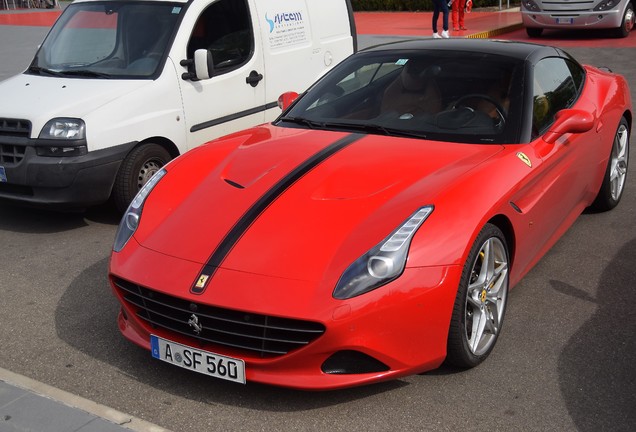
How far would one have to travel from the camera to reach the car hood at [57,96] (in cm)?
630

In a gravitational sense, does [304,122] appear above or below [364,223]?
above

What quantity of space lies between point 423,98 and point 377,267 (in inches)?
68.6

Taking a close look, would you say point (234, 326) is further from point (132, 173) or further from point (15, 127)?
point (15, 127)

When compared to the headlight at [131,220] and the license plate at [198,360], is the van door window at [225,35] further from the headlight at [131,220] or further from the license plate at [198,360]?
the license plate at [198,360]

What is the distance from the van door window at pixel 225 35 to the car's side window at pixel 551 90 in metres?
2.94

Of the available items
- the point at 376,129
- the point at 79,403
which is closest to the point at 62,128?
the point at 376,129

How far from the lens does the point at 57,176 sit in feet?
20.3

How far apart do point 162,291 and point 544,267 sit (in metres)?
2.71

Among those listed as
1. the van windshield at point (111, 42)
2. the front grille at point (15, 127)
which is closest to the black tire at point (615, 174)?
the van windshield at point (111, 42)

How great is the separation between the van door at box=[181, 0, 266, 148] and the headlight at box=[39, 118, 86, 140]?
98 centimetres

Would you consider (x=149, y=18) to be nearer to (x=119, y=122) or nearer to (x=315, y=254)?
(x=119, y=122)

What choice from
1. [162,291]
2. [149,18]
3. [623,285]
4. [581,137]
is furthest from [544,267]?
[149,18]

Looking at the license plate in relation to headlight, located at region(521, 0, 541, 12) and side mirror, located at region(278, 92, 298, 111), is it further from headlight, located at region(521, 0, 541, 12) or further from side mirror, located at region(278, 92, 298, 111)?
headlight, located at region(521, 0, 541, 12)

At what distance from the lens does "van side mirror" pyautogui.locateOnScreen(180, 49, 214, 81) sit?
6.87m
